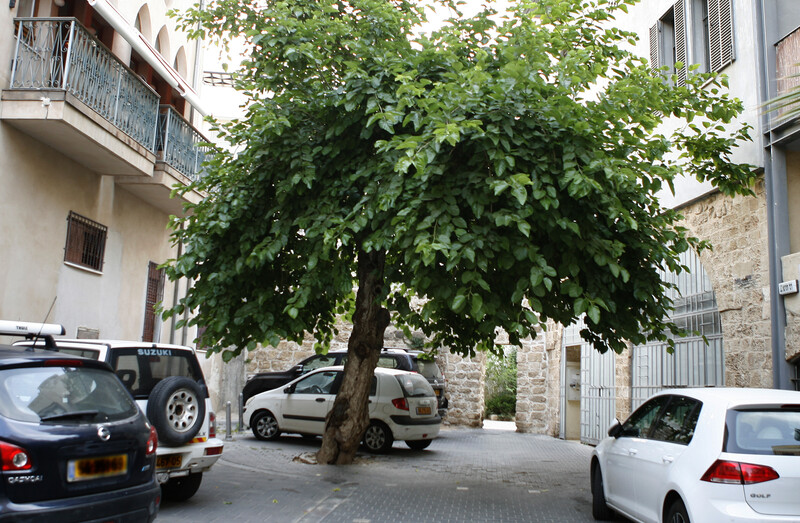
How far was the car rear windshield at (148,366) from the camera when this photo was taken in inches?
270

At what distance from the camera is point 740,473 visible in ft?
15.7

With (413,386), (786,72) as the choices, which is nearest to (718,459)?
(786,72)

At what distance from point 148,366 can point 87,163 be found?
591 cm

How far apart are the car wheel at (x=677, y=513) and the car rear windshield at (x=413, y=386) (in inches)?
304

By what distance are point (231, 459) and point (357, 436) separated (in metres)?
2.27

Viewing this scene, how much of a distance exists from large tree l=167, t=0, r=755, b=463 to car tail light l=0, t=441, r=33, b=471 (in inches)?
137

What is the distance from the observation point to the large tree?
22.6 ft

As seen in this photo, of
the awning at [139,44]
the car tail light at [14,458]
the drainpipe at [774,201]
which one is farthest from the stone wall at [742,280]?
Answer: the awning at [139,44]

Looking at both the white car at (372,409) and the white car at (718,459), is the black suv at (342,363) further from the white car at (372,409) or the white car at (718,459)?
the white car at (718,459)

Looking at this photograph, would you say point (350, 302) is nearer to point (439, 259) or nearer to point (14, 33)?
point (439, 259)

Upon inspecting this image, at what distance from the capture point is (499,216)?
6.58m

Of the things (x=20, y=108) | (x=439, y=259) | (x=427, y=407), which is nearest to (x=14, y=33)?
(x=20, y=108)

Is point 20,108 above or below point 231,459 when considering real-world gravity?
above

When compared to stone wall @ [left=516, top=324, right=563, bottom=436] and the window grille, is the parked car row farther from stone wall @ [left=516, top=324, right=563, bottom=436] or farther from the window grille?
stone wall @ [left=516, top=324, right=563, bottom=436]
